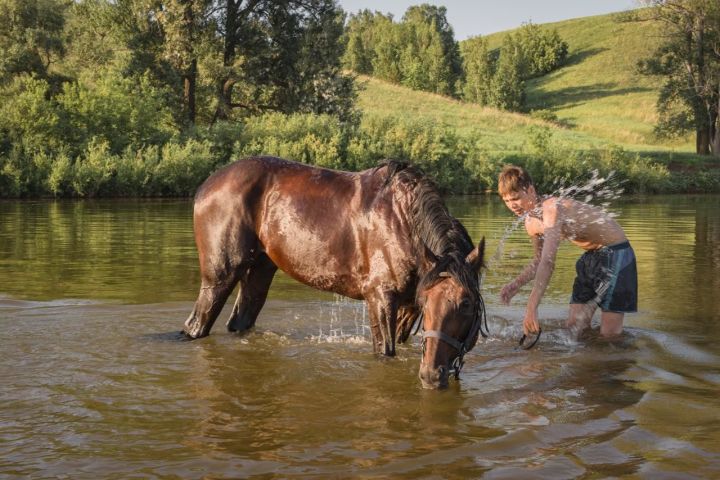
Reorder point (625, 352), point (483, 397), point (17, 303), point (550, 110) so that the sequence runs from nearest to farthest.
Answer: point (483, 397) < point (625, 352) < point (17, 303) < point (550, 110)

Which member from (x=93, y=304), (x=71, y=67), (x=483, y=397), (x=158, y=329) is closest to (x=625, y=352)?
(x=483, y=397)

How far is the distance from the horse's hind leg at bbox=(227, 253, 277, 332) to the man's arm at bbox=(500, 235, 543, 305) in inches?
95.4

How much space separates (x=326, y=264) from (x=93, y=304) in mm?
3862

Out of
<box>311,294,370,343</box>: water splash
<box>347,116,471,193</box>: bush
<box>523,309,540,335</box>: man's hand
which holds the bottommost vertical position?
<box>311,294,370,343</box>: water splash

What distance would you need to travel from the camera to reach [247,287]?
7.86m

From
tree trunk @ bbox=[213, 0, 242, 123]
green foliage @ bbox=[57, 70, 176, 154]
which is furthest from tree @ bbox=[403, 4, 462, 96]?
green foliage @ bbox=[57, 70, 176, 154]

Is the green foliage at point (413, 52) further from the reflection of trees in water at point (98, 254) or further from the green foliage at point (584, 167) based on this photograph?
the reflection of trees in water at point (98, 254)

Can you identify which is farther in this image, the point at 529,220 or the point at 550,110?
the point at 550,110

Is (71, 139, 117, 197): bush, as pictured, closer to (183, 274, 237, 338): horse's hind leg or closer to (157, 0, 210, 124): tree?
(157, 0, 210, 124): tree

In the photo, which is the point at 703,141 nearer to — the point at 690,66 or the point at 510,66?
the point at 690,66

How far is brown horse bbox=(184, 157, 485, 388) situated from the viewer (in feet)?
17.4

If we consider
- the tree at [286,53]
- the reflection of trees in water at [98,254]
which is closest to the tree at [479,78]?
the tree at [286,53]

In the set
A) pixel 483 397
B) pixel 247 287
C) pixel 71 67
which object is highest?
pixel 71 67

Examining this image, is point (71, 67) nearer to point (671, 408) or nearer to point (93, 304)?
point (93, 304)
